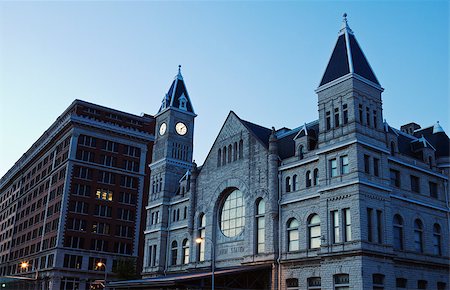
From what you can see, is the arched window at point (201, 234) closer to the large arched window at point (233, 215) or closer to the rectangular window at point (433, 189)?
the large arched window at point (233, 215)

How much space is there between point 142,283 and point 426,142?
33551 millimetres

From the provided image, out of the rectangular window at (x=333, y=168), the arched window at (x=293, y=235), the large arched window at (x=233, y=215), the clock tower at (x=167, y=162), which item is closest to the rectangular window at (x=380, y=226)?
the rectangular window at (x=333, y=168)

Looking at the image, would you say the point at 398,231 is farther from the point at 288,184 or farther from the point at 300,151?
the point at 300,151

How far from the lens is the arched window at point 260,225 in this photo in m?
55.5

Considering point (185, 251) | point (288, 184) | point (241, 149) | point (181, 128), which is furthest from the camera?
point (181, 128)

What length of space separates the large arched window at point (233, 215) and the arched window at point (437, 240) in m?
20.0

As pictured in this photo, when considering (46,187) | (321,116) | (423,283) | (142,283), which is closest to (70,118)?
(46,187)

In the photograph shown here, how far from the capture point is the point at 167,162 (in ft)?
245

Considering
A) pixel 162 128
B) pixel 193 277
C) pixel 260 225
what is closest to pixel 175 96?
pixel 162 128

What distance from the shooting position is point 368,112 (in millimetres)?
50125

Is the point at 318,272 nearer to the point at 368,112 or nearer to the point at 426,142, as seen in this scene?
the point at 368,112

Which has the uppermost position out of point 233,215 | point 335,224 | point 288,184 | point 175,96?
point 175,96

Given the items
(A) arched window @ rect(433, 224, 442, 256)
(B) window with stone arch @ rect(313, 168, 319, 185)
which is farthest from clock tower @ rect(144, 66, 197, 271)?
(A) arched window @ rect(433, 224, 442, 256)

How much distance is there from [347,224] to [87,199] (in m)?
67.2
